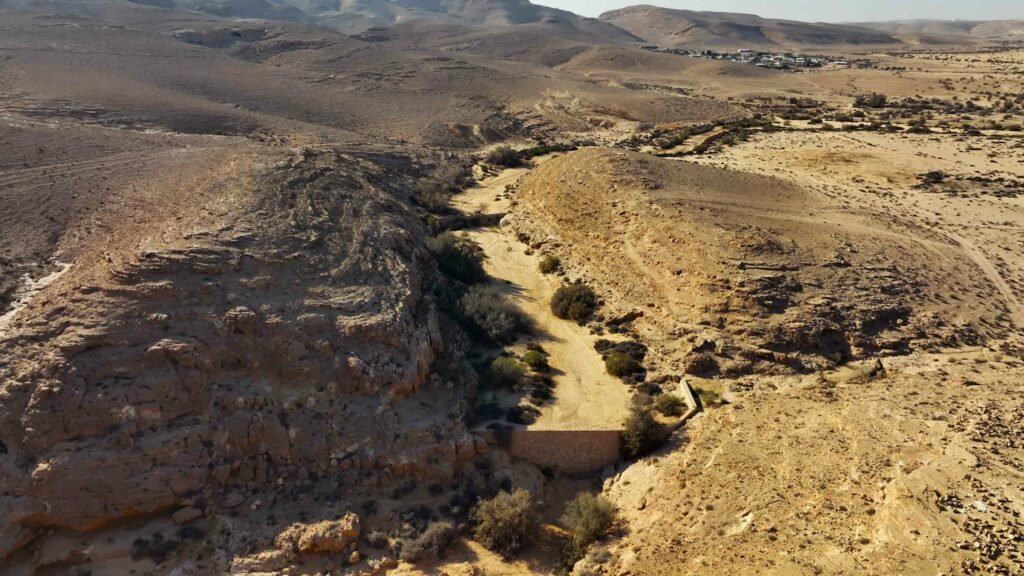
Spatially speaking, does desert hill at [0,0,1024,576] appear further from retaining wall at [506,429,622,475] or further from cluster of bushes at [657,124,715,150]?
cluster of bushes at [657,124,715,150]

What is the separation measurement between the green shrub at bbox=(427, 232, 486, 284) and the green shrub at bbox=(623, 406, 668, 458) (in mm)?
11217

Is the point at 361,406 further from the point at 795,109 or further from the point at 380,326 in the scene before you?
the point at 795,109

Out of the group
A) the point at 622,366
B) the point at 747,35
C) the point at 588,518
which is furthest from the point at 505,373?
the point at 747,35

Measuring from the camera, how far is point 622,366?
67.8ft

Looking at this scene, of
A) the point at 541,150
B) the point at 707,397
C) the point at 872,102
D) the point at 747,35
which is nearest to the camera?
the point at 707,397

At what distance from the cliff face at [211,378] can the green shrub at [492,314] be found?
170 centimetres

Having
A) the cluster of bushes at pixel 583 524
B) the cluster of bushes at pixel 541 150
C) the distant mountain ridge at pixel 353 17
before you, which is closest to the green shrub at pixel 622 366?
the cluster of bushes at pixel 583 524

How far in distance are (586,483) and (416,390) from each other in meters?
5.58

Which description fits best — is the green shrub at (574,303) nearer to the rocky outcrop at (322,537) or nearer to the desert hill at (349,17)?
the rocky outcrop at (322,537)

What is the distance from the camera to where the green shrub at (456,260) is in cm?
2670

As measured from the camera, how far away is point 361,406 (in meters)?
17.1

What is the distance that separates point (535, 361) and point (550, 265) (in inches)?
328

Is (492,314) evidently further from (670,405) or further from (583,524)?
(583,524)

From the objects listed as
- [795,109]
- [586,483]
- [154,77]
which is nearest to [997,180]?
[795,109]
